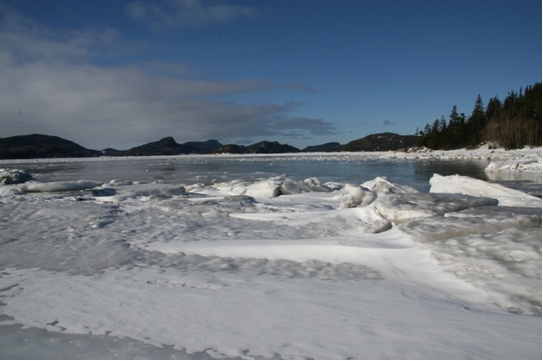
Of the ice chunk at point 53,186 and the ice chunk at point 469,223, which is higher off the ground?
the ice chunk at point 53,186

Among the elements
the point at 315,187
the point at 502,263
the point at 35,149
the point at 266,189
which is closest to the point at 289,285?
the point at 502,263

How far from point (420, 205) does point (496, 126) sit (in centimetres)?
6226

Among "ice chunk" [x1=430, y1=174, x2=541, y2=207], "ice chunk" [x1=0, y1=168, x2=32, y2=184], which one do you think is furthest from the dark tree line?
"ice chunk" [x1=0, y1=168, x2=32, y2=184]

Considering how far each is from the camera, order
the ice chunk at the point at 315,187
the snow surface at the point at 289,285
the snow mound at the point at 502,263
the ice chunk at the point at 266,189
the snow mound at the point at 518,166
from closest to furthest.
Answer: the snow surface at the point at 289,285, the snow mound at the point at 502,263, the ice chunk at the point at 266,189, the ice chunk at the point at 315,187, the snow mound at the point at 518,166

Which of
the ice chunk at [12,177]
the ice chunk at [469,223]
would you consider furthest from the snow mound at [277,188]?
the ice chunk at [12,177]

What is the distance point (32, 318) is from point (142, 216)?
3866 mm

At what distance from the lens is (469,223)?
371 cm

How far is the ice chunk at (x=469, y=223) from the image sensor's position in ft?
11.8

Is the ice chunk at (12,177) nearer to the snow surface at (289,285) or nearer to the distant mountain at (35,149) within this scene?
the snow surface at (289,285)

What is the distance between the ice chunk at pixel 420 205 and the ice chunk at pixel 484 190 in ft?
2.37

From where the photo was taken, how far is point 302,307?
2314 mm

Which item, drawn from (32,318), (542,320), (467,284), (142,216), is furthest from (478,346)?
(142,216)

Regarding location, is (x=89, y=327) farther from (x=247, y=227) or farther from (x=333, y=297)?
(x=247, y=227)

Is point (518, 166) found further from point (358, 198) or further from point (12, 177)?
point (12, 177)
